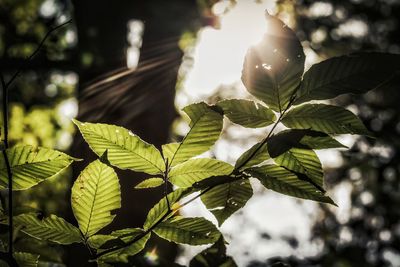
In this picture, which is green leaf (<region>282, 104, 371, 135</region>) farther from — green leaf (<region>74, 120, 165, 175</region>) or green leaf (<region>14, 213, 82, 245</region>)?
green leaf (<region>14, 213, 82, 245</region>)

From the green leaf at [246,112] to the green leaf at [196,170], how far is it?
96mm

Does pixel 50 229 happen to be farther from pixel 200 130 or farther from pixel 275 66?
pixel 275 66

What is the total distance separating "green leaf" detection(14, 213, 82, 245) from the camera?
718 millimetres

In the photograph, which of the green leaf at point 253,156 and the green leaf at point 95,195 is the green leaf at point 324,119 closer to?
the green leaf at point 253,156

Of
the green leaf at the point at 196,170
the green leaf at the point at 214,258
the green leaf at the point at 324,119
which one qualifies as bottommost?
the green leaf at the point at 214,258

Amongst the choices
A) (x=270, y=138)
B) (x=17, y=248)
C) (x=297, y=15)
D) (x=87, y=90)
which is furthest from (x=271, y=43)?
(x=297, y=15)

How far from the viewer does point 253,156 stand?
2.24 ft

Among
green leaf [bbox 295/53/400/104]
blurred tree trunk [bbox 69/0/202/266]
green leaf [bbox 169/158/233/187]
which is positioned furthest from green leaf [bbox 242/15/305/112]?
blurred tree trunk [bbox 69/0/202/266]

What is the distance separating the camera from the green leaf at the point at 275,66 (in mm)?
628

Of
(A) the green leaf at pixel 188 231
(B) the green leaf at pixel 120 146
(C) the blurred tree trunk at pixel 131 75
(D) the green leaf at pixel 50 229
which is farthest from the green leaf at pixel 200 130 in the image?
(C) the blurred tree trunk at pixel 131 75

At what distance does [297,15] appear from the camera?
252 inches

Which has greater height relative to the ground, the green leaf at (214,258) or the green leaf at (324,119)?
the green leaf at (324,119)

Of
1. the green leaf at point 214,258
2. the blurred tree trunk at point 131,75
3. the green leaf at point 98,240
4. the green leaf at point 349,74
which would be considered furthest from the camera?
the blurred tree trunk at point 131,75

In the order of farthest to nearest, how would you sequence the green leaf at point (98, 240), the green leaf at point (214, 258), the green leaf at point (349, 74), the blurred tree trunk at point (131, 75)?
the blurred tree trunk at point (131, 75) < the green leaf at point (214, 258) < the green leaf at point (98, 240) < the green leaf at point (349, 74)
